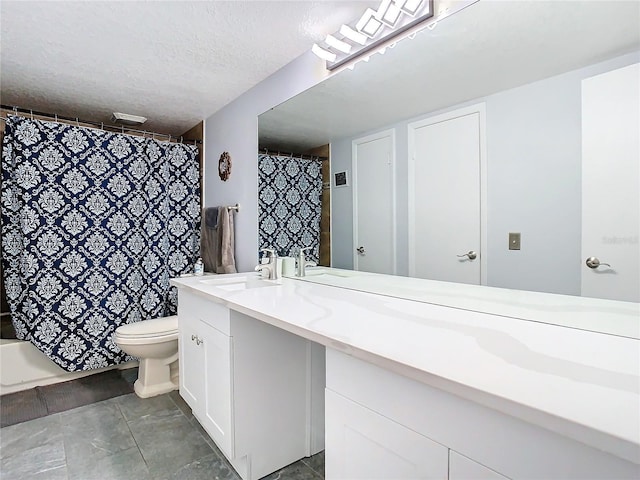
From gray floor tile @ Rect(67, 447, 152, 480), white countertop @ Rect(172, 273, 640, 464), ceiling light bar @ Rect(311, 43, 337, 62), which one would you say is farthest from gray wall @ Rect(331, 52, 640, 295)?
gray floor tile @ Rect(67, 447, 152, 480)

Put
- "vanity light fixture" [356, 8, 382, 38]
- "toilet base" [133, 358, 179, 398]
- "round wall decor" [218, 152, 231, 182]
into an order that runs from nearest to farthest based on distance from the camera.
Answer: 1. "vanity light fixture" [356, 8, 382, 38]
2. "toilet base" [133, 358, 179, 398]
3. "round wall decor" [218, 152, 231, 182]

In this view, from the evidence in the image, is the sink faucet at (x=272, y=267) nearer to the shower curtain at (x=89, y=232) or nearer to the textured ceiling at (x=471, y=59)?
the textured ceiling at (x=471, y=59)

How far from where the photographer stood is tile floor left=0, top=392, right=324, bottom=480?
1.58 m

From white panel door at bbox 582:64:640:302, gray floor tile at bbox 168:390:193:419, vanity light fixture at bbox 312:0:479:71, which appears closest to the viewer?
white panel door at bbox 582:64:640:302

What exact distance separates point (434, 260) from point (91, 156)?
7.94ft

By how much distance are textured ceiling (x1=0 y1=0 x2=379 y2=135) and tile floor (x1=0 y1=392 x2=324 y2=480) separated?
1.97 meters

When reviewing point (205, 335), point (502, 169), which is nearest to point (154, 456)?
point (205, 335)

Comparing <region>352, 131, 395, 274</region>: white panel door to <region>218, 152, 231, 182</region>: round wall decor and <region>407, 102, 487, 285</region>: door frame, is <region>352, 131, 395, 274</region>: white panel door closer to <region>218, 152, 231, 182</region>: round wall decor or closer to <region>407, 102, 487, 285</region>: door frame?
<region>407, 102, 487, 285</region>: door frame

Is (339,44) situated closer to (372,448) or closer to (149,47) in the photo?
(149,47)

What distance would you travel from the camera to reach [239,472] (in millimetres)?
1560

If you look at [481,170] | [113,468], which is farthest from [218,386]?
[481,170]

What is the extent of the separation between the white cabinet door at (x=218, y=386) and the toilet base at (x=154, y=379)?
0.86 m

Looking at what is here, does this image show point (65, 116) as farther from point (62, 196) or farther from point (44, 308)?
point (44, 308)

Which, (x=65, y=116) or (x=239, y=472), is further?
(x=65, y=116)
